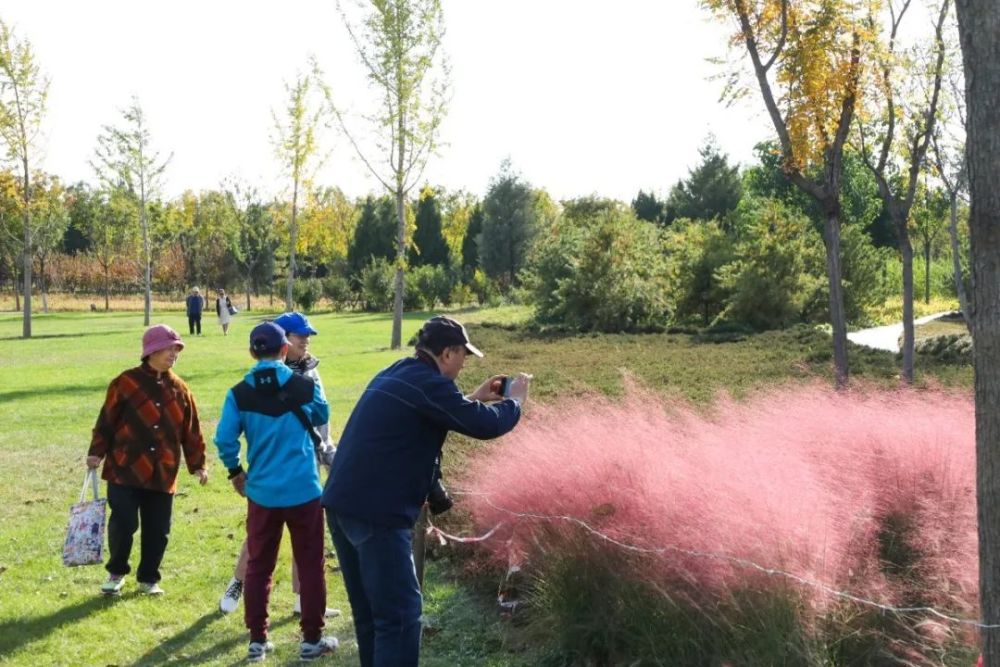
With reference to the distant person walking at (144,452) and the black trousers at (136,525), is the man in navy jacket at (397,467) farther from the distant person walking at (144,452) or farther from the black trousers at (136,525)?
the black trousers at (136,525)

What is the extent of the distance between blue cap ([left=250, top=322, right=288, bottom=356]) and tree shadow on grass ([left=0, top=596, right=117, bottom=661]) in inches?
84.4

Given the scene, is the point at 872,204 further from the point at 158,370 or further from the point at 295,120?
the point at 158,370

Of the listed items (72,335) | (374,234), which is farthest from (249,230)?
(72,335)

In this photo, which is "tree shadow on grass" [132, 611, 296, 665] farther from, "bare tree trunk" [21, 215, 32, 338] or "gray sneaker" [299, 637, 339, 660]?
"bare tree trunk" [21, 215, 32, 338]

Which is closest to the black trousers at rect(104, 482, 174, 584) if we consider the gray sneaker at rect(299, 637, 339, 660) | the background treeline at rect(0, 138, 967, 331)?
the gray sneaker at rect(299, 637, 339, 660)

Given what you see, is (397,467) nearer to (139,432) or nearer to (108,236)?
(139,432)

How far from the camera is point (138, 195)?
119ft

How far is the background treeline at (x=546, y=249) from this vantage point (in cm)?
2500

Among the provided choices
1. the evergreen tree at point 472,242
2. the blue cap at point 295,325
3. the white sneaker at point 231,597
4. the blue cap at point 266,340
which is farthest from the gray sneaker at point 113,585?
the evergreen tree at point 472,242

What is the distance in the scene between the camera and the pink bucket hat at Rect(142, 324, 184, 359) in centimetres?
573

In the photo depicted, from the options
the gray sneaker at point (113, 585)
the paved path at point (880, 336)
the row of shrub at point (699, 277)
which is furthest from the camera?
the row of shrub at point (699, 277)

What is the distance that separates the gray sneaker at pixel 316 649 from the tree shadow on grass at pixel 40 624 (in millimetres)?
1575

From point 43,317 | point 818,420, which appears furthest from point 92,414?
point 43,317

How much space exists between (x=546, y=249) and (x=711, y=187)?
87.4ft
